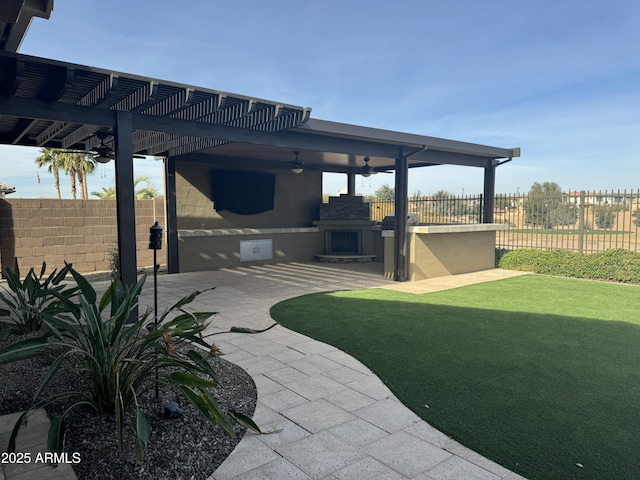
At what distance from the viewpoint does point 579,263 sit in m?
9.62

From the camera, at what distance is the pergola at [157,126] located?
4.56 metres

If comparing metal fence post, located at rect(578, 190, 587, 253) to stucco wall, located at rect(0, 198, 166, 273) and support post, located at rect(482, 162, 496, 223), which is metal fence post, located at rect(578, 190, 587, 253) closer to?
support post, located at rect(482, 162, 496, 223)

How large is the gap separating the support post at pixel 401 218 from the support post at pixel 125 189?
5380 mm

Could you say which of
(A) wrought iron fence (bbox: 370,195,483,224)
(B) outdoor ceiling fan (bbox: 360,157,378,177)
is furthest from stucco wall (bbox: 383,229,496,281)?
(B) outdoor ceiling fan (bbox: 360,157,378,177)

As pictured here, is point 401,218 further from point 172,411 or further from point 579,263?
point 172,411

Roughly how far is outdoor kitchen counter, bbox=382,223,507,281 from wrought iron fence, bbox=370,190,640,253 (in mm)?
990

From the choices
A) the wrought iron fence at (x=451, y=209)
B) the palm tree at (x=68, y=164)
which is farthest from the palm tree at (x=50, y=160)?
the wrought iron fence at (x=451, y=209)

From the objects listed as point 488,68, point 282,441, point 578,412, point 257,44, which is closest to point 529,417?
point 578,412

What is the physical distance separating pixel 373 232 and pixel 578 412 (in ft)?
32.6

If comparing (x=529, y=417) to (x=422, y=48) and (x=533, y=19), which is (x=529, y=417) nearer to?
(x=533, y=19)

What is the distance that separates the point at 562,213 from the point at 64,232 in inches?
470

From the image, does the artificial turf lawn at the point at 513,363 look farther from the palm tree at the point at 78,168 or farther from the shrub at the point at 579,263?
the palm tree at the point at 78,168

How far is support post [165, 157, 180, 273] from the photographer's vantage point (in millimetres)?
9961

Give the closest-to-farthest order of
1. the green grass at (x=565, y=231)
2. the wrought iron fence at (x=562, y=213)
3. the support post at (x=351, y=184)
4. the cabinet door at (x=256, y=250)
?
1. the wrought iron fence at (x=562, y=213)
2. the green grass at (x=565, y=231)
3. the cabinet door at (x=256, y=250)
4. the support post at (x=351, y=184)
